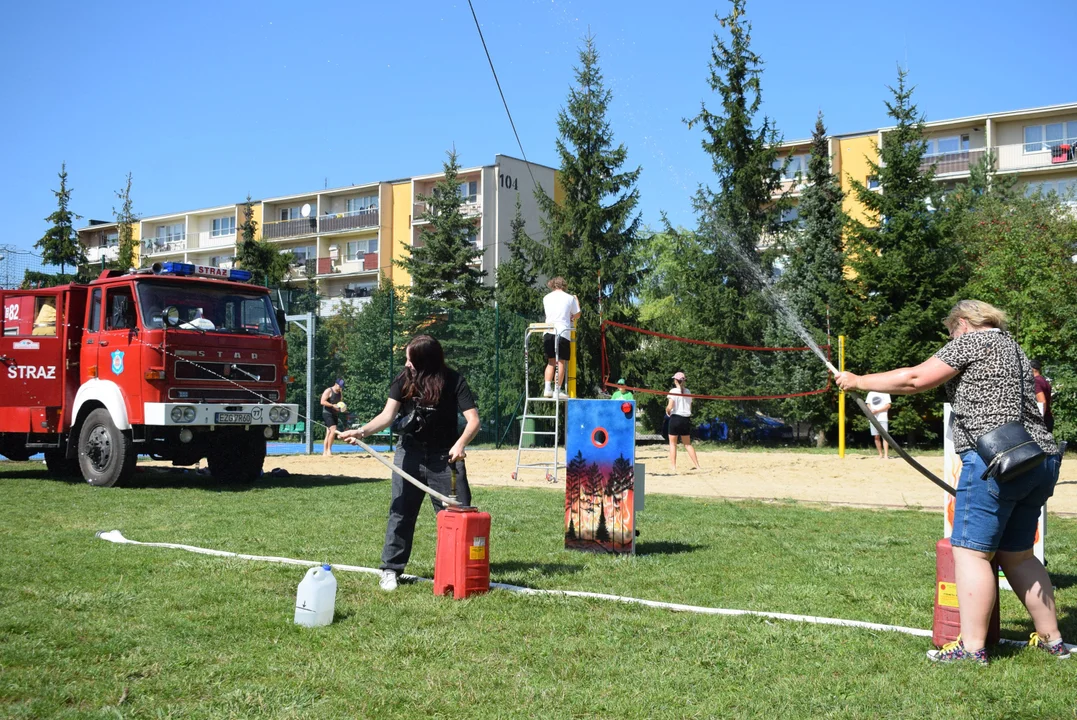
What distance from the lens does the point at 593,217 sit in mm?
34750

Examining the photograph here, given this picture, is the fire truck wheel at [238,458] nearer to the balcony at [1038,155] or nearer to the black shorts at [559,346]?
the black shorts at [559,346]

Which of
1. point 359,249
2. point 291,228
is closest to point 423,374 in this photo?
point 359,249

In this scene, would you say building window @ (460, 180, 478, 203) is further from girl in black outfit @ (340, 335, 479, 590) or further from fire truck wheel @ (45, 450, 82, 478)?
girl in black outfit @ (340, 335, 479, 590)

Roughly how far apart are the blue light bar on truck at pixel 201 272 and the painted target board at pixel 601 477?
23.8 feet

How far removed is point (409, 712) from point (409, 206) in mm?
65095

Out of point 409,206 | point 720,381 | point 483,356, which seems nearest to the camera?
point 483,356

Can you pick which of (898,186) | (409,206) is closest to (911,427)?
(898,186)

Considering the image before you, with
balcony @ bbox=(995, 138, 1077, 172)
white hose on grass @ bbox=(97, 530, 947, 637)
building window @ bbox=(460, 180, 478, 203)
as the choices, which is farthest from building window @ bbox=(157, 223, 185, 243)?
white hose on grass @ bbox=(97, 530, 947, 637)

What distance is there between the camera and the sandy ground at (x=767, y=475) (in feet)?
44.5

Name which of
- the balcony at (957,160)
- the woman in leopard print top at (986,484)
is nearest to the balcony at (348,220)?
the balcony at (957,160)

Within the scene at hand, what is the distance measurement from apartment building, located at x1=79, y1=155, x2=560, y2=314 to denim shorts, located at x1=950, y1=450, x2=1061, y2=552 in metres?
54.0

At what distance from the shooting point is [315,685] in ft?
14.4

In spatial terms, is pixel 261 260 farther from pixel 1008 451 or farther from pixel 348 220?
pixel 1008 451

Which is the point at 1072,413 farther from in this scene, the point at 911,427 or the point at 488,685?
the point at 488,685
